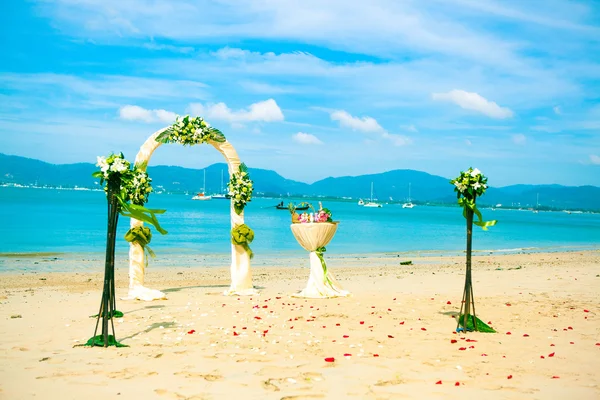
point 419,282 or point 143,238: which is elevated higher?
point 143,238

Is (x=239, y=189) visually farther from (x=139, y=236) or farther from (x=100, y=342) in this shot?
(x=100, y=342)

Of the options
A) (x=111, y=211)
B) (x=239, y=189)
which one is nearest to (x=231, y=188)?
(x=239, y=189)

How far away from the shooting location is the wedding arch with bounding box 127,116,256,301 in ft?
41.7

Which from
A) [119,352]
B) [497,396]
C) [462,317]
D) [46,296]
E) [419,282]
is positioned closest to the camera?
[497,396]

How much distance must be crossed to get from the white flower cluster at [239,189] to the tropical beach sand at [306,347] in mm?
2246

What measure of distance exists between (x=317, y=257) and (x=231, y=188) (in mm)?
2645

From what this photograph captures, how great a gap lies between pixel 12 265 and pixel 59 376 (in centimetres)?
1931

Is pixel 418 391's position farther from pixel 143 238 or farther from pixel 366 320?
pixel 143 238

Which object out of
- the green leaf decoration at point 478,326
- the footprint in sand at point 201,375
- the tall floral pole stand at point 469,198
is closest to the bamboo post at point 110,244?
the footprint in sand at point 201,375

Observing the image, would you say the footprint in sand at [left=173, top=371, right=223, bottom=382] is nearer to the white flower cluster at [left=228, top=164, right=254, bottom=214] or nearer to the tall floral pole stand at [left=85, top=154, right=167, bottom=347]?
the tall floral pole stand at [left=85, top=154, right=167, bottom=347]

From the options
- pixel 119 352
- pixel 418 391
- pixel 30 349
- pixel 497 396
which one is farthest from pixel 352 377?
pixel 30 349

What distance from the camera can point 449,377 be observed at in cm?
660

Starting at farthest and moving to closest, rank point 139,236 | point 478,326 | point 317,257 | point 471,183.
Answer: point 317,257 < point 139,236 < point 478,326 < point 471,183

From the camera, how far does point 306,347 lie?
26.5ft
